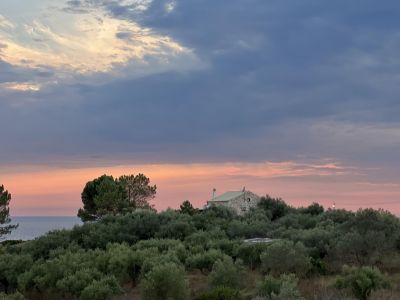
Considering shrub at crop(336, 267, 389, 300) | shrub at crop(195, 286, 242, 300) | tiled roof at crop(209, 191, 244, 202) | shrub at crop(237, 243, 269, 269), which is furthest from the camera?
tiled roof at crop(209, 191, 244, 202)

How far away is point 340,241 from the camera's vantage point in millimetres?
22797

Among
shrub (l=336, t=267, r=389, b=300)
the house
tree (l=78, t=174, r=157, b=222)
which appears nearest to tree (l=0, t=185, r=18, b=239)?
tree (l=78, t=174, r=157, b=222)

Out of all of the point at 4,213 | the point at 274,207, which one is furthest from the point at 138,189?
the point at 274,207

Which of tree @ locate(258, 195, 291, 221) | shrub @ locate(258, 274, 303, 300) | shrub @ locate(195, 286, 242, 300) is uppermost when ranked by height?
tree @ locate(258, 195, 291, 221)

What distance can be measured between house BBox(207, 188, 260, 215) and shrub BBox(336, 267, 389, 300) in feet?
157

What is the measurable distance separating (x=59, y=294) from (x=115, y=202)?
150 ft

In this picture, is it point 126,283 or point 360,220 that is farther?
point 360,220

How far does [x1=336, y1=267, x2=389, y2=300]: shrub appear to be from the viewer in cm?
1575

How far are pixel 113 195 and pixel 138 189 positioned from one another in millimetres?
10218

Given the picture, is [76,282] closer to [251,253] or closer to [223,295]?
[223,295]

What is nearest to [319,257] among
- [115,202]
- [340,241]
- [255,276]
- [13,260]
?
[340,241]

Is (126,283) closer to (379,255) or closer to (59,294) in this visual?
(59,294)

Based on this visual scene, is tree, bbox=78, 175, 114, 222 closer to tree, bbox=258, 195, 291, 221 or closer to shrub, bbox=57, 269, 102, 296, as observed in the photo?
tree, bbox=258, 195, 291, 221

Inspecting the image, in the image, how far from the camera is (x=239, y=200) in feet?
221
